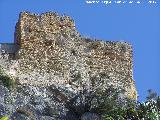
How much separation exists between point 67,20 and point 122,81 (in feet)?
12.8

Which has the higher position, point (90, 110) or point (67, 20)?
point (67, 20)

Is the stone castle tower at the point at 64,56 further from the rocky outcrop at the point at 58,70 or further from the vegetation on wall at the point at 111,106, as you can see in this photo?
the vegetation on wall at the point at 111,106

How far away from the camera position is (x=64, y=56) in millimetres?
31719

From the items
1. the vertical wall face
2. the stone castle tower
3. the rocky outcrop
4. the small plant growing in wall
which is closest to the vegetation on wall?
the rocky outcrop

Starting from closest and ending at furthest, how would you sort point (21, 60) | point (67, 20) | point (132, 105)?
point (132, 105) < point (21, 60) < point (67, 20)

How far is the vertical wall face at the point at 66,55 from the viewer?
30.7 metres

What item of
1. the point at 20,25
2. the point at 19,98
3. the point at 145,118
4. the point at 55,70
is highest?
the point at 20,25

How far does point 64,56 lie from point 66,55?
0.13 m

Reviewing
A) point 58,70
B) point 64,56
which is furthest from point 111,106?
point 64,56

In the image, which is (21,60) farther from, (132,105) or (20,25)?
(132,105)

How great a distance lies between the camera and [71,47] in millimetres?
32281

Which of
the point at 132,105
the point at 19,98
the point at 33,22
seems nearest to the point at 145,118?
the point at 132,105

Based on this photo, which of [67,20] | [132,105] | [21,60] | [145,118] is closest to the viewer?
[145,118]

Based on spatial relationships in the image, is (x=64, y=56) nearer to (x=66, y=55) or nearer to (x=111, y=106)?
(x=66, y=55)
